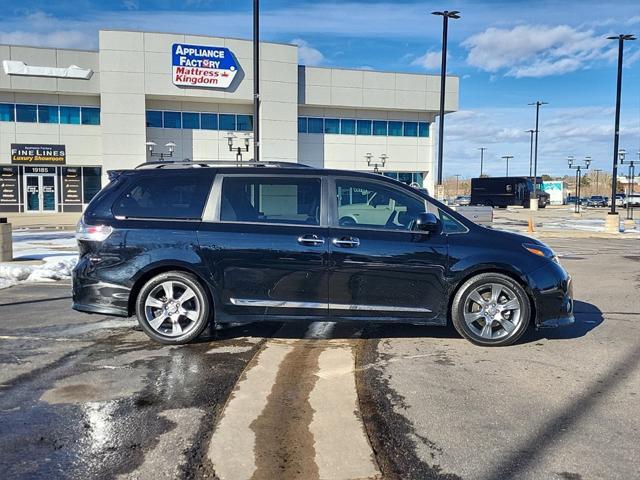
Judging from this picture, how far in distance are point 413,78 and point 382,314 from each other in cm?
3663

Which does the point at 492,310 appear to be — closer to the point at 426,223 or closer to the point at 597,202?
the point at 426,223

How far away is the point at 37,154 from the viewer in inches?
1387

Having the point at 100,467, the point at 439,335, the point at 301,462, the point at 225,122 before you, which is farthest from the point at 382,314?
the point at 225,122

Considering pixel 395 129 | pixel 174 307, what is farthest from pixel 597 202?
pixel 174 307

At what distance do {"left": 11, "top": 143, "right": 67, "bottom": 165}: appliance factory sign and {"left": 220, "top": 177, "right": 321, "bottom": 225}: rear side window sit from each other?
3315 centimetres

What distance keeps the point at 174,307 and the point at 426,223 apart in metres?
2.67

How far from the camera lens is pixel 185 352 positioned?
5828mm

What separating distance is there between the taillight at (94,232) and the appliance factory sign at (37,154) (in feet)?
107

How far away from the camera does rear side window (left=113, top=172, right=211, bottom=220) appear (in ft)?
20.0

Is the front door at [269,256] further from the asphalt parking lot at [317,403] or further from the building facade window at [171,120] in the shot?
the building facade window at [171,120]

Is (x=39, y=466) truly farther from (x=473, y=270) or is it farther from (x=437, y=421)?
(x=473, y=270)

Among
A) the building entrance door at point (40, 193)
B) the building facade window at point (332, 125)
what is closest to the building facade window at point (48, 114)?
the building entrance door at point (40, 193)

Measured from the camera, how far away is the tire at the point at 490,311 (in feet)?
19.6

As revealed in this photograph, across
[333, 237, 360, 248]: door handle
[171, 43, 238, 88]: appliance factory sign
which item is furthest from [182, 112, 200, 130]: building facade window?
[333, 237, 360, 248]: door handle
